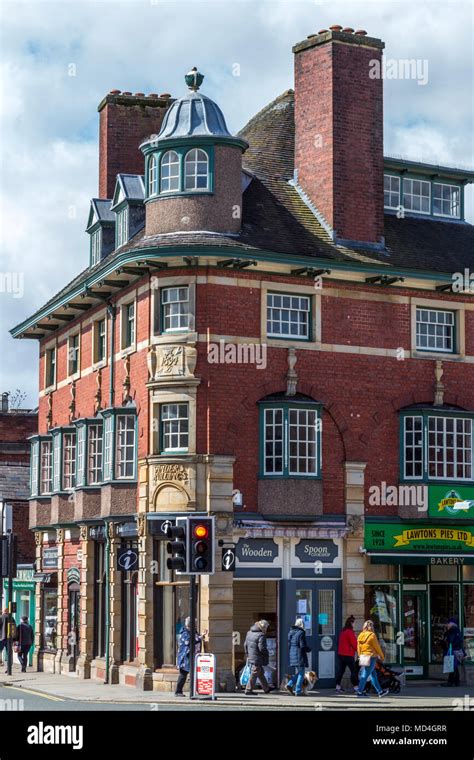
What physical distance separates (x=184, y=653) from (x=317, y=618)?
3.92 m

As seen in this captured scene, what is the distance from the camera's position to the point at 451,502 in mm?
36781

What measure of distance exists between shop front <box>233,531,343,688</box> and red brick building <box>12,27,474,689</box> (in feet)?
0.19

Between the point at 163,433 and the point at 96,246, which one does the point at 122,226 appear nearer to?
the point at 96,246

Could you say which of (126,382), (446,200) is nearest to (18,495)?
(126,382)

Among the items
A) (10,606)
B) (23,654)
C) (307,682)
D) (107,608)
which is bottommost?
(23,654)

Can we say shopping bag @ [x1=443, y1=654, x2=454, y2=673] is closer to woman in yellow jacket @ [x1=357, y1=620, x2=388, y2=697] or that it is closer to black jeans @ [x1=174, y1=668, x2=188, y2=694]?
woman in yellow jacket @ [x1=357, y1=620, x2=388, y2=697]

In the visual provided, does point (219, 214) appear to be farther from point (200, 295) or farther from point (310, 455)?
point (310, 455)

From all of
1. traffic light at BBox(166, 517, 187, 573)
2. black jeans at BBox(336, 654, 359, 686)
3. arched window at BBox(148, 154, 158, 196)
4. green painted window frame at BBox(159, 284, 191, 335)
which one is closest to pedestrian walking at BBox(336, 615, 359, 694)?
black jeans at BBox(336, 654, 359, 686)

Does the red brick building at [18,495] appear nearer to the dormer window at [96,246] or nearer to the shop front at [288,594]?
→ the dormer window at [96,246]

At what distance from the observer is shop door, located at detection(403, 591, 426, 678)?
120 feet

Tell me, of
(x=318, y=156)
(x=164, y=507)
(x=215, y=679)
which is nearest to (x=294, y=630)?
(x=215, y=679)

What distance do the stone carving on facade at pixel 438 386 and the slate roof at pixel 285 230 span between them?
7.76 feet

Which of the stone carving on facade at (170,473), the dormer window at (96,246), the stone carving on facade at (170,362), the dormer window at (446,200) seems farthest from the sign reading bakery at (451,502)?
the dormer window at (96,246)

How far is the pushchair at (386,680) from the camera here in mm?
32844
